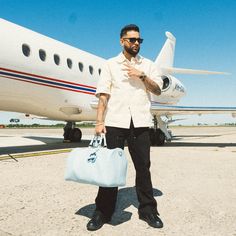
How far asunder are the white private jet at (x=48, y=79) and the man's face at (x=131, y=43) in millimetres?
5578

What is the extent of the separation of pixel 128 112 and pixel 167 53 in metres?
15.8

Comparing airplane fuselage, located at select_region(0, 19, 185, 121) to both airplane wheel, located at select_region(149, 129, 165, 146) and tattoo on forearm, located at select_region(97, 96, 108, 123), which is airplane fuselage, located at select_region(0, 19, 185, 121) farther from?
tattoo on forearm, located at select_region(97, 96, 108, 123)

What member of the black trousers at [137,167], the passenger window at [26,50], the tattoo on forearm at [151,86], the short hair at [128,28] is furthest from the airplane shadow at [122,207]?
the passenger window at [26,50]

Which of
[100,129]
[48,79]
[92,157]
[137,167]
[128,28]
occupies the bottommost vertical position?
[137,167]

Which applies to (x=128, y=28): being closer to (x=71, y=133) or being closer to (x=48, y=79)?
(x=48, y=79)

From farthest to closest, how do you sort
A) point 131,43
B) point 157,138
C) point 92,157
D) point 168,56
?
point 168,56 → point 157,138 → point 131,43 → point 92,157

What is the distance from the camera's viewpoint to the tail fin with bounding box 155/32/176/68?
17.8 meters

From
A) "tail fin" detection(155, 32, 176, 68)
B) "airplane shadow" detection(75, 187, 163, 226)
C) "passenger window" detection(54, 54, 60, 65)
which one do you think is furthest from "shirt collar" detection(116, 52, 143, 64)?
"tail fin" detection(155, 32, 176, 68)

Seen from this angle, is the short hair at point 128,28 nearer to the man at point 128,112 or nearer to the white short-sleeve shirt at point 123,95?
the man at point 128,112

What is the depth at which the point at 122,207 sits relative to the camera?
142 inches

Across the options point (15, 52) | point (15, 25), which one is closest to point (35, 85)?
point (15, 52)

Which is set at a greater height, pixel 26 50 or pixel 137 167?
pixel 26 50

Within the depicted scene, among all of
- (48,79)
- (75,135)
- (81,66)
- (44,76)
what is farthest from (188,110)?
(44,76)

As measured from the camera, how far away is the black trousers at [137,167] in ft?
10.4
